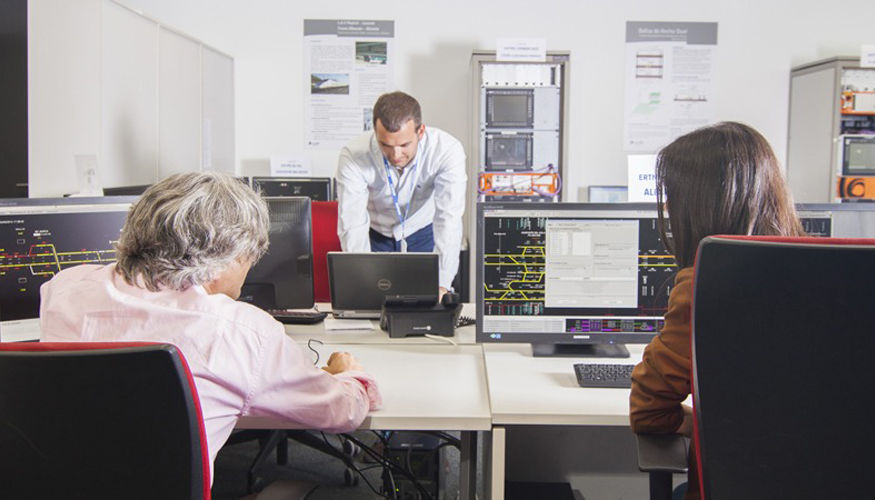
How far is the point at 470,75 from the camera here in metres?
4.42

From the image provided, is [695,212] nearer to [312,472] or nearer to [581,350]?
[581,350]

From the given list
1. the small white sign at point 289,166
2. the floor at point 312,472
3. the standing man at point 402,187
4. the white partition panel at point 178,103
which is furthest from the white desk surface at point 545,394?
the small white sign at point 289,166

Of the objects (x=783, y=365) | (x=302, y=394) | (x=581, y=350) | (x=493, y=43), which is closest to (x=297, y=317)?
(x=581, y=350)

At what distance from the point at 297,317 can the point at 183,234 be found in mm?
1129

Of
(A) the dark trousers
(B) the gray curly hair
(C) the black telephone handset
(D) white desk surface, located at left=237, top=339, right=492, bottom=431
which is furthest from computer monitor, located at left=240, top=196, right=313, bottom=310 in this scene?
(A) the dark trousers

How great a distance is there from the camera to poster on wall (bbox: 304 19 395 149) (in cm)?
457

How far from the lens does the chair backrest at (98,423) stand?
2.91 feet

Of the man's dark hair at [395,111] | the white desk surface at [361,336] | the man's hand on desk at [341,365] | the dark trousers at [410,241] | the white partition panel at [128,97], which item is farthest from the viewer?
the dark trousers at [410,241]

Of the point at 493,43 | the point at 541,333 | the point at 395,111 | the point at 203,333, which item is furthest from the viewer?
the point at 493,43

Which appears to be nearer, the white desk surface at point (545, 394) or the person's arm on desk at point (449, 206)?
the white desk surface at point (545, 394)

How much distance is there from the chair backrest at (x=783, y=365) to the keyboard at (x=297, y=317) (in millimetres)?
1509

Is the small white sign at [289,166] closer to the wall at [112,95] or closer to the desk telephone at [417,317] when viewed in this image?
the wall at [112,95]

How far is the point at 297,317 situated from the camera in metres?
2.33

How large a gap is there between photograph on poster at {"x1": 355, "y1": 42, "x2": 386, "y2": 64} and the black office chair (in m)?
3.88
